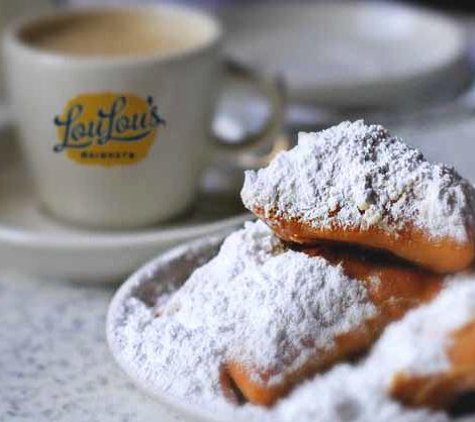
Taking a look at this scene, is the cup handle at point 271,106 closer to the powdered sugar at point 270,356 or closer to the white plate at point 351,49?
the white plate at point 351,49

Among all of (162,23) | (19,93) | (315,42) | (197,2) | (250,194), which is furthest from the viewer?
(197,2)

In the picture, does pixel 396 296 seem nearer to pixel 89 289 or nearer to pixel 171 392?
pixel 171 392

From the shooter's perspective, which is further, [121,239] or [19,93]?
[19,93]

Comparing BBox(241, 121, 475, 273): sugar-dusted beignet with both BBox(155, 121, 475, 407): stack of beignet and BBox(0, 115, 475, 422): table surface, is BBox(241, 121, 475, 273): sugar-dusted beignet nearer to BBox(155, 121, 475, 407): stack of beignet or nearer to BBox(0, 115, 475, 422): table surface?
BBox(155, 121, 475, 407): stack of beignet

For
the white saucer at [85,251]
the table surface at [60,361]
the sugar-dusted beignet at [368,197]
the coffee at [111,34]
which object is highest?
the sugar-dusted beignet at [368,197]

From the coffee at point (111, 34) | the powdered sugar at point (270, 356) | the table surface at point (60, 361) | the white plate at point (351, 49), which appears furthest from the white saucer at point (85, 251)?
the white plate at point (351, 49)

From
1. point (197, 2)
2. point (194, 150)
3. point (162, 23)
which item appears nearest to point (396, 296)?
point (194, 150)

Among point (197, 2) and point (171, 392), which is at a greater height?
point (171, 392)
